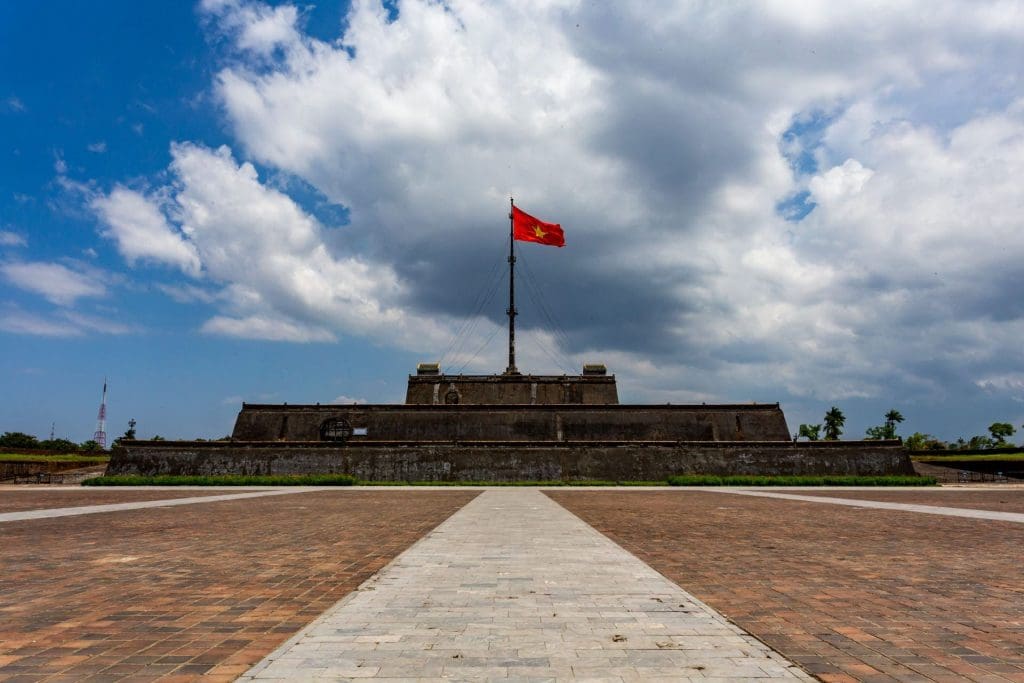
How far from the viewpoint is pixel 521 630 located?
3988 millimetres

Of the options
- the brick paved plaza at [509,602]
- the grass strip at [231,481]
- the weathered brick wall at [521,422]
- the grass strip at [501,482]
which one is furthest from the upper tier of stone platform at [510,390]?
the brick paved plaza at [509,602]

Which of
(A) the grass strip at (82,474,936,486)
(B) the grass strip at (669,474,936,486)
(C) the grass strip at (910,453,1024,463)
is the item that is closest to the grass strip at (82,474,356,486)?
(A) the grass strip at (82,474,936,486)

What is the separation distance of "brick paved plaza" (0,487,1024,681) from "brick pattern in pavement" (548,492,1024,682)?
1.2 inches

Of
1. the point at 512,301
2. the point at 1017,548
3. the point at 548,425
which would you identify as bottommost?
the point at 1017,548

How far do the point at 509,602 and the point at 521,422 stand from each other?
90.9 feet

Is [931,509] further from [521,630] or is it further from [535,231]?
[535,231]

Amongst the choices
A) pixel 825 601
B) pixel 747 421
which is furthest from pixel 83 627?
pixel 747 421

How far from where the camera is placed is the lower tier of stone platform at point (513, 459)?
1054 inches

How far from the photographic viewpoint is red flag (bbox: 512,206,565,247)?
37.1 metres

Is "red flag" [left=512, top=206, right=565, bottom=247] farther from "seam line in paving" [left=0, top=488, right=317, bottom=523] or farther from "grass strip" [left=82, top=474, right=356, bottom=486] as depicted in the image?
"seam line in paving" [left=0, top=488, right=317, bottom=523]

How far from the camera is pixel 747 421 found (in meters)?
32.8

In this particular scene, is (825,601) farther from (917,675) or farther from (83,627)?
(83,627)

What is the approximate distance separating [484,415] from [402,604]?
27.9 meters

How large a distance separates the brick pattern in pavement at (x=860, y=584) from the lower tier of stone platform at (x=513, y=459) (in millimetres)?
15542
